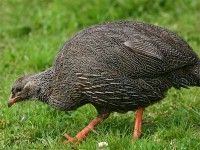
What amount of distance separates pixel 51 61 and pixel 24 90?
7.24ft

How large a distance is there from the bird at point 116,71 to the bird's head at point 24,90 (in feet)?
0.04

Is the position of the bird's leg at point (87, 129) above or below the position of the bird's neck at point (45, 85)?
below

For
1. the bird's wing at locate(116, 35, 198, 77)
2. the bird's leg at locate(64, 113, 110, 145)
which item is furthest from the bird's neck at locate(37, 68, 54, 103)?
the bird's wing at locate(116, 35, 198, 77)

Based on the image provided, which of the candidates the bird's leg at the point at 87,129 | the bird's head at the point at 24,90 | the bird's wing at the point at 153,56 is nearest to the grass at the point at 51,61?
the bird's leg at the point at 87,129

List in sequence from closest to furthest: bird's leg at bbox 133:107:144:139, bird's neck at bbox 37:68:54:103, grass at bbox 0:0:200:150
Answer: grass at bbox 0:0:200:150 < bird's leg at bbox 133:107:144:139 < bird's neck at bbox 37:68:54:103

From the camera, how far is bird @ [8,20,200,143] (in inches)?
248

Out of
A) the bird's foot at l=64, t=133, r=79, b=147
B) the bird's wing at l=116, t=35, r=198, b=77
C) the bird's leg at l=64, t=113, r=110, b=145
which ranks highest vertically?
the bird's wing at l=116, t=35, r=198, b=77

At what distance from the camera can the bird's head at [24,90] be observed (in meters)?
6.78

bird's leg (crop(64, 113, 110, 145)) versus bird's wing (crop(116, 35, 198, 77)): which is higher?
bird's wing (crop(116, 35, 198, 77))

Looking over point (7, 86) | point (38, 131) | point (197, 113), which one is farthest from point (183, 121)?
point (7, 86)

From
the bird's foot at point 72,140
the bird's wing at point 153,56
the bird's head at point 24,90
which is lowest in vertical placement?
the bird's foot at point 72,140

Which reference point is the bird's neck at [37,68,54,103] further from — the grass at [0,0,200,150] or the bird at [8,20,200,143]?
the grass at [0,0,200,150]

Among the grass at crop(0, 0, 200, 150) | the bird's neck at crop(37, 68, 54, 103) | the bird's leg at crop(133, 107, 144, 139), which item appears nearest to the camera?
the grass at crop(0, 0, 200, 150)

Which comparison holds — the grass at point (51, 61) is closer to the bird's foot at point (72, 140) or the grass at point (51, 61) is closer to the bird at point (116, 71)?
the bird's foot at point (72, 140)
